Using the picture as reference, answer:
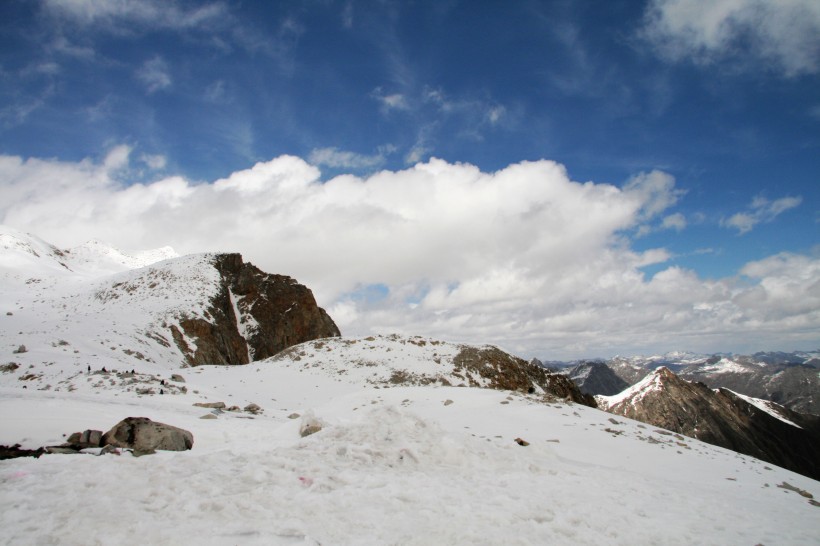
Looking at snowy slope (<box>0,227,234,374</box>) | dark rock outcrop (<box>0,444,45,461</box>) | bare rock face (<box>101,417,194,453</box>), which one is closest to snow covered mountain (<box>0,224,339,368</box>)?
snowy slope (<box>0,227,234,374</box>)

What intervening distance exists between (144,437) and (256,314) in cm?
7008

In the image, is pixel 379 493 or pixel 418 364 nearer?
pixel 379 493

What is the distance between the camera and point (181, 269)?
2719 inches

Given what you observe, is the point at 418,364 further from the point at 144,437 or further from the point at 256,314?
the point at 256,314

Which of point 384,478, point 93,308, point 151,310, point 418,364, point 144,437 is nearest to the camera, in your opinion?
point 384,478

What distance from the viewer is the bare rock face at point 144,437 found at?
8.90 metres

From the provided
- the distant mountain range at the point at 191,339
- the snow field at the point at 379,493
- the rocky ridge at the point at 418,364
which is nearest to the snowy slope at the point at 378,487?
the snow field at the point at 379,493

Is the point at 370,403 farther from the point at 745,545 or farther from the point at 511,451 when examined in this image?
the point at 745,545

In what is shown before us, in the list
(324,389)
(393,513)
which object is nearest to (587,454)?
(393,513)

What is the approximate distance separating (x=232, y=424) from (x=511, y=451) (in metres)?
9.22

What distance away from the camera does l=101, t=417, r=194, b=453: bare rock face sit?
890 cm

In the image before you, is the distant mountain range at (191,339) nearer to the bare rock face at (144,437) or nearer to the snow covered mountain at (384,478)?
the snow covered mountain at (384,478)

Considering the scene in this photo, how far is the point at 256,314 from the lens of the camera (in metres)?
75.4

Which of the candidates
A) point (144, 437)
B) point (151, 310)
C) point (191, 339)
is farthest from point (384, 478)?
point (151, 310)
